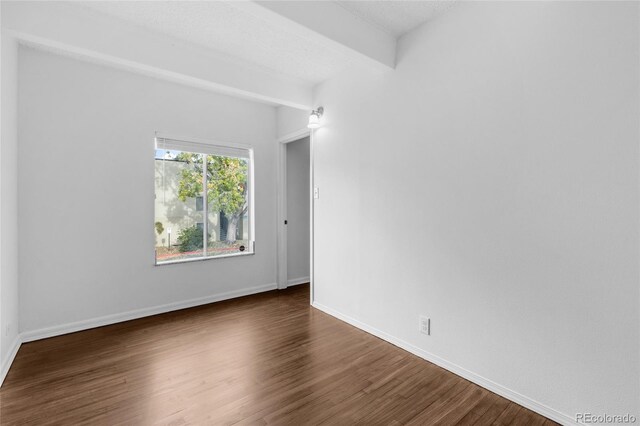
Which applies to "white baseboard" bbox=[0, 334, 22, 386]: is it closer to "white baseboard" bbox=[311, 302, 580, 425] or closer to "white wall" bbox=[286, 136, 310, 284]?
"white baseboard" bbox=[311, 302, 580, 425]

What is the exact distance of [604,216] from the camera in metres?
1.63

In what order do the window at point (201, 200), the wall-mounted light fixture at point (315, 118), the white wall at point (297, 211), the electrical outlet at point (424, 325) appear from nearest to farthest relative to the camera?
the electrical outlet at point (424, 325), the wall-mounted light fixture at point (315, 118), the window at point (201, 200), the white wall at point (297, 211)

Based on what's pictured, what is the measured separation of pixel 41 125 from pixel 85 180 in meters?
0.59

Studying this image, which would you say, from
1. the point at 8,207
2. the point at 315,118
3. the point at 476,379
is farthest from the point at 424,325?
the point at 8,207

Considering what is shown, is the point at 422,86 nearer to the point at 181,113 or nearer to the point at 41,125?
the point at 181,113

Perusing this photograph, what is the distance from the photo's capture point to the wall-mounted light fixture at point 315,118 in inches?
139

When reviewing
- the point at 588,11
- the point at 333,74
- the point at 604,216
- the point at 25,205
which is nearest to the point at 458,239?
the point at 604,216

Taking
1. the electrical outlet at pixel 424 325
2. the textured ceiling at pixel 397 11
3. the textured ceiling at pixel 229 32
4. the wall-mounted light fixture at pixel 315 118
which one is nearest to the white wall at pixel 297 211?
the wall-mounted light fixture at pixel 315 118

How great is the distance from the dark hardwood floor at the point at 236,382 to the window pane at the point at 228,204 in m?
1.26

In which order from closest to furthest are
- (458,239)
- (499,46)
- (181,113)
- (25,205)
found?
(499,46) < (458,239) < (25,205) < (181,113)

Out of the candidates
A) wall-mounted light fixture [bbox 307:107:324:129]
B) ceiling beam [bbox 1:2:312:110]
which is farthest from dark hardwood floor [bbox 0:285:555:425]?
ceiling beam [bbox 1:2:312:110]

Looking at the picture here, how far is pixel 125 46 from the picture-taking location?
248cm

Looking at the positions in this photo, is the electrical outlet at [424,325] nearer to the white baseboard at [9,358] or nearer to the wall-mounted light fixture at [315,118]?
the wall-mounted light fixture at [315,118]

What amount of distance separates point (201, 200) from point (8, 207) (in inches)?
70.3
